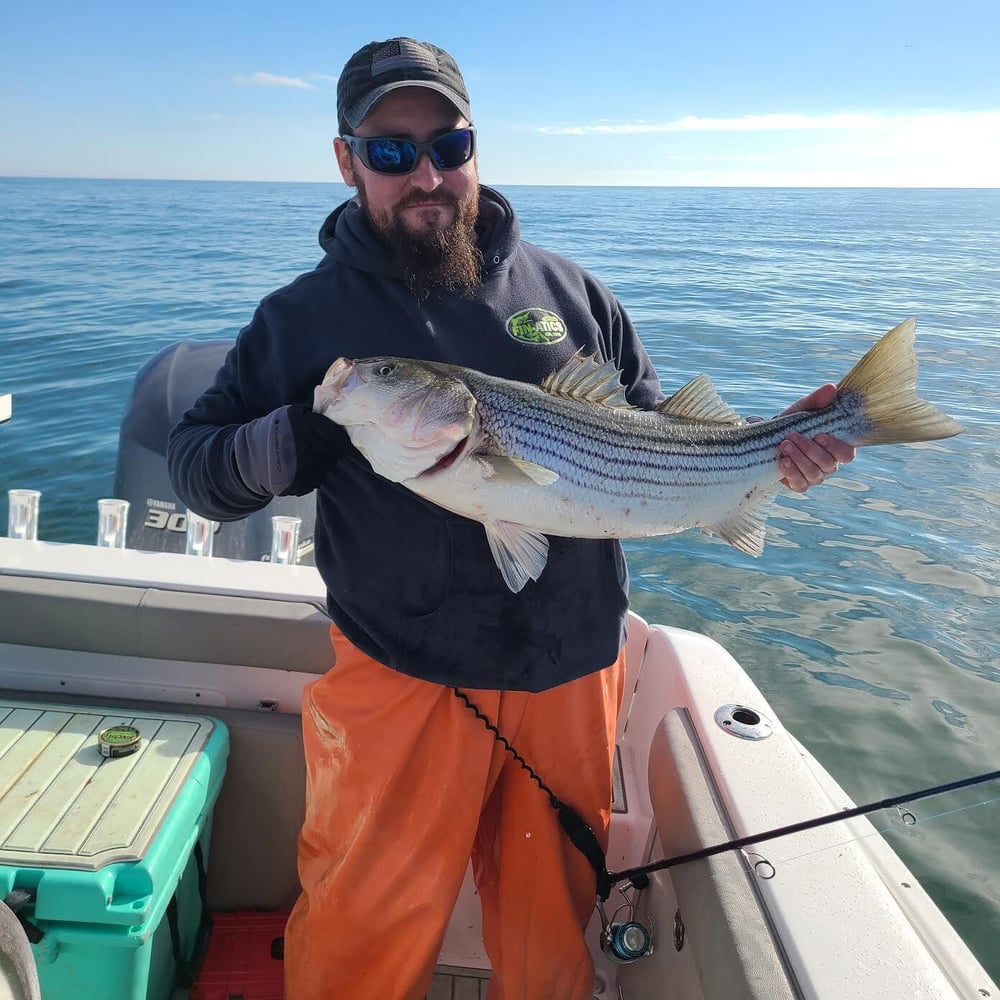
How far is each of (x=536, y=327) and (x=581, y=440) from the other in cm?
46

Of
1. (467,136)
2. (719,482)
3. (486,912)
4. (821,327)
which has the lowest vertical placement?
(821,327)

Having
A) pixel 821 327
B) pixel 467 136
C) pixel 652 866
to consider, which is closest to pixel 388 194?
pixel 467 136

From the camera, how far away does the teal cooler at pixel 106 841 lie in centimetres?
240

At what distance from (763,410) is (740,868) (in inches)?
401

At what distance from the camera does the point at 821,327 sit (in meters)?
17.5

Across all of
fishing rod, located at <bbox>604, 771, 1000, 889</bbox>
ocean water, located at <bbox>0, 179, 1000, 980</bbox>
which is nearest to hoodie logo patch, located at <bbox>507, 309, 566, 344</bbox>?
fishing rod, located at <bbox>604, 771, 1000, 889</bbox>

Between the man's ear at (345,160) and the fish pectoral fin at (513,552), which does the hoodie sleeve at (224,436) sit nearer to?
the man's ear at (345,160)

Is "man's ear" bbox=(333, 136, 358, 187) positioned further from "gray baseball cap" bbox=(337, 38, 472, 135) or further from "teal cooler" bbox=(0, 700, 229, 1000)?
"teal cooler" bbox=(0, 700, 229, 1000)

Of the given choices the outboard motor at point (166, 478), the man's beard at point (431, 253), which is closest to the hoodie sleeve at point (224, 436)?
the man's beard at point (431, 253)

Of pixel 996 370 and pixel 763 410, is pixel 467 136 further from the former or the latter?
pixel 996 370

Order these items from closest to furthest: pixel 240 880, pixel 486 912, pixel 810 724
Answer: pixel 486 912 < pixel 240 880 < pixel 810 724

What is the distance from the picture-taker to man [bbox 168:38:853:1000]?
8.57ft

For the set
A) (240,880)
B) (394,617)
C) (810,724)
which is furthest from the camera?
(810,724)

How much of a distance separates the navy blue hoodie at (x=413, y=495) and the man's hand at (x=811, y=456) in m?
0.64
